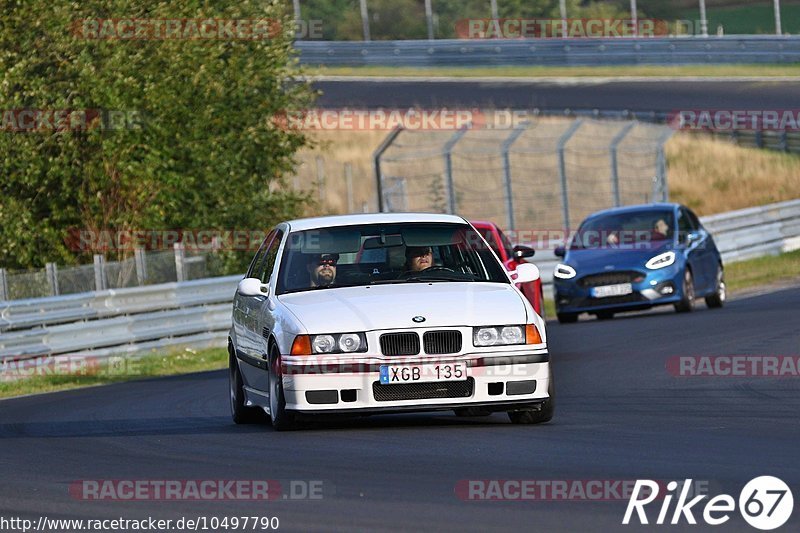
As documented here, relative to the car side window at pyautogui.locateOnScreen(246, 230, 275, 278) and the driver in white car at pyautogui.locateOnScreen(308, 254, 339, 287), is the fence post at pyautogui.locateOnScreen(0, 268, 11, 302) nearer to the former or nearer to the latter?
the car side window at pyautogui.locateOnScreen(246, 230, 275, 278)

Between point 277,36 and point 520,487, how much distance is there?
22.8 m

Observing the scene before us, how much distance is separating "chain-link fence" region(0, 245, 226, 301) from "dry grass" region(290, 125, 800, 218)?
15399mm

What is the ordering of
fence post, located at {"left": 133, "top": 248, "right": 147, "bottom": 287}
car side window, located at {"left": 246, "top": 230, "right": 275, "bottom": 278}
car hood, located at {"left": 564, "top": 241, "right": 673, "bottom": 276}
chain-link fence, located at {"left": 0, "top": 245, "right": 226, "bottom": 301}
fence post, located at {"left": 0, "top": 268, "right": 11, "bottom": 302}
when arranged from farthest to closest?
fence post, located at {"left": 133, "top": 248, "right": 147, "bottom": 287}
car hood, located at {"left": 564, "top": 241, "right": 673, "bottom": 276}
chain-link fence, located at {"left": 0, "top": 245, "right": 226, "bottom": 301}
fence post, located at {"left": 0, "top": 268, "right": 11, "bottom": 302}
car side window, located at {"left": 246, "top": 230, "right": 275, "bottom": 278}

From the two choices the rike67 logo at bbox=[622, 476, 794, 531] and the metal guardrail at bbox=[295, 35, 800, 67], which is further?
the metal guardrail at bbox=[295, 35, 800, 67]

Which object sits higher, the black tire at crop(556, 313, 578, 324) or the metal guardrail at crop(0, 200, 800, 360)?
the metal guardrail at crop(0, 200, 800, 360)

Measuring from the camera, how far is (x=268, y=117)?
97.5 ft

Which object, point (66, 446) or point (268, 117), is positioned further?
point (268, 117)

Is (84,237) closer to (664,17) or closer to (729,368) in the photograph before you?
(729,368)

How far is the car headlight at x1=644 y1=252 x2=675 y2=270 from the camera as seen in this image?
896 inches

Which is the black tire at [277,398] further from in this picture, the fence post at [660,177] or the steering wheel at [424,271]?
the fence post at [660,177]

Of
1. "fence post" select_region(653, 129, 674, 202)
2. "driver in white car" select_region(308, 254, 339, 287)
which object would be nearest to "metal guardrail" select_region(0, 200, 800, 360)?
→ "driver in white car" select_region(308, 254, 339, 287)

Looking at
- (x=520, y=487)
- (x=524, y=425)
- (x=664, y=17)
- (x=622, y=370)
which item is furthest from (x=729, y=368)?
(x=664, y=17)

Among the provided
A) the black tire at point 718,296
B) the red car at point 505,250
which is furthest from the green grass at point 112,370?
the black tire at point 718,296

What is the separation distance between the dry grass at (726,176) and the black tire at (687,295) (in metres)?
20.2
